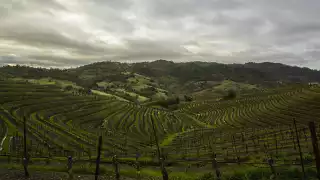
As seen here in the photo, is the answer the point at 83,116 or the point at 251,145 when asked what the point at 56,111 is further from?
the point at 251,145

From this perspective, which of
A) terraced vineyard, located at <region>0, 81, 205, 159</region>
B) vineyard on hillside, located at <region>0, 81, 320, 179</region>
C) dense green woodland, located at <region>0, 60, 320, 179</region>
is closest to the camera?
dense green woodland, located at <region>0, 60, 320, 179</region>

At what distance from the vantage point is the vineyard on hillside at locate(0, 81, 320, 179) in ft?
85.1

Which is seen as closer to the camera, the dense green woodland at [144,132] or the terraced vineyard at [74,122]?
the dense green woodland at [144,132]

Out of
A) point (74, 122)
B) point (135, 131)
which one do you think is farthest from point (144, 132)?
point (74, 122)

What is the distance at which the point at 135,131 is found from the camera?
45031 mm

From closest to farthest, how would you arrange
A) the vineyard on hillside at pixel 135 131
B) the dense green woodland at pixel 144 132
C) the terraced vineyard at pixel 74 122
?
the dense green woodland at pixel 144 132 < the vineyard on hillside at pixel 135 131 < the terraced vineyard at pixel 74 122

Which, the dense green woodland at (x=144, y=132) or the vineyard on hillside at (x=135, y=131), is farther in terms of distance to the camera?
the vineyard on hillside at (x=135, y=131)

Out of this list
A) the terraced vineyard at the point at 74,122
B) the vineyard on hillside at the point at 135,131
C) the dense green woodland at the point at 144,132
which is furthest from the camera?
the terraced vineyard at the point at 74,122

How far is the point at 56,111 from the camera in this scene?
44.2 m

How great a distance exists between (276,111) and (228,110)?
1925 centimetres

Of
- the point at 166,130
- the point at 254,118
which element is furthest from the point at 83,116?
the point at 254,118

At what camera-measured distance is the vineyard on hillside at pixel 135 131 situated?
2595cm

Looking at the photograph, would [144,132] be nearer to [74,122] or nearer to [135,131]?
[135,131]

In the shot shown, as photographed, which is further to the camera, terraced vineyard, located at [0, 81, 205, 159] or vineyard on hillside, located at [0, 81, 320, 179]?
terraced vineyard, located at [0, 81, 205, 159]
